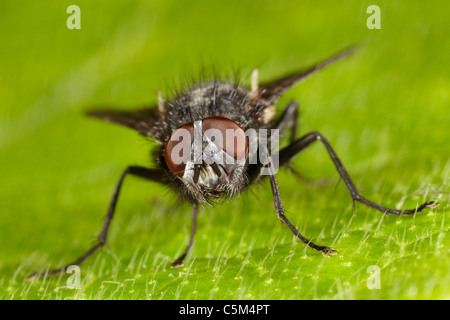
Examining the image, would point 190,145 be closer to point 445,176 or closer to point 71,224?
point 445,176

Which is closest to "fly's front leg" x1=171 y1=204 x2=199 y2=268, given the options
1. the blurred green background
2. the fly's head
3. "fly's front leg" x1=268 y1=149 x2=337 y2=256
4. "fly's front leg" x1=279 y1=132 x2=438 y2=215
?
the blurred green background

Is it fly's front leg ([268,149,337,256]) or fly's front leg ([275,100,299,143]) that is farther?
fly's front leg ([275,100,299,143])

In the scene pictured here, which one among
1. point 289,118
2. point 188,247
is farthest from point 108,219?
point 289,118

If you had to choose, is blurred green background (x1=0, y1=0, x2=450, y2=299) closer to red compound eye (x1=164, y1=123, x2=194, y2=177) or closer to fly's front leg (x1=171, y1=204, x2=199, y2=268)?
fly's front leg (x1=171, y1=204, x2=199, y2=268)

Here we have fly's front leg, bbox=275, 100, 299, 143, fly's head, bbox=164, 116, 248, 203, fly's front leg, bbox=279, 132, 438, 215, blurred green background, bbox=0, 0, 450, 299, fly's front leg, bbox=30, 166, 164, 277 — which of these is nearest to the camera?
blurred green background, bbox=0, 0, 450, 299

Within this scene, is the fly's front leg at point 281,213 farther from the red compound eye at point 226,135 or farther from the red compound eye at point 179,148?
the red compound eye at point 179,148
